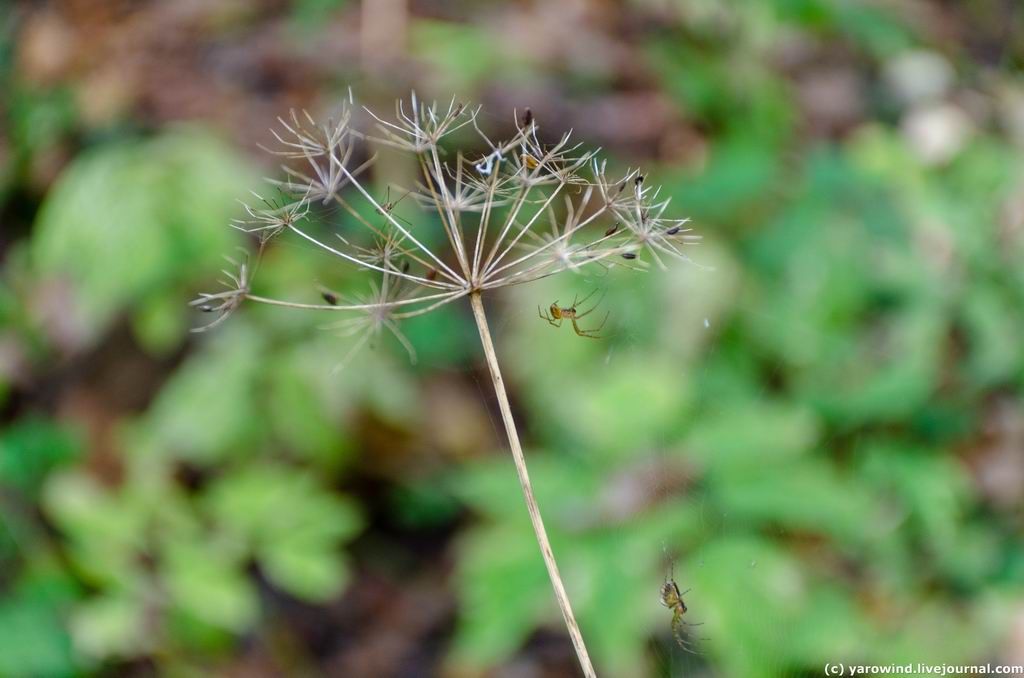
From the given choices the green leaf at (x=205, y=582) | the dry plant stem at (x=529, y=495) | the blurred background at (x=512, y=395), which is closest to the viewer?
the dry plant stem at (x=529, y=495)

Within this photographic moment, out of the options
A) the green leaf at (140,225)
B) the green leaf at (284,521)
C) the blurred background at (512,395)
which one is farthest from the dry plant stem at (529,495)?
the green leaf at (140,225)

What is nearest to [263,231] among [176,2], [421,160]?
[421,160]

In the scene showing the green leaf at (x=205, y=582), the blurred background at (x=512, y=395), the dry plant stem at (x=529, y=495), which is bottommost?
the green leaf at (x=205, y=582)

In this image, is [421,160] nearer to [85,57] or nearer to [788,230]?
[788,230]

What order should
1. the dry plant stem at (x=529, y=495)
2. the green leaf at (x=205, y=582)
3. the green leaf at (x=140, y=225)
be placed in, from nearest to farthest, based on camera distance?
the dry plant stem at (x=529, y=495), the green leaf at (x=205, y=582), the green leaf at (x=140, y=225)

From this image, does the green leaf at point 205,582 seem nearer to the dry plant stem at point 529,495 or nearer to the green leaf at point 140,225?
the green leaf at point 140,225

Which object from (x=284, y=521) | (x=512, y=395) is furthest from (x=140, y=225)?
(x=512, y=395)

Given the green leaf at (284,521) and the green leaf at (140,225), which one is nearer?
the green leaf at (284,521)

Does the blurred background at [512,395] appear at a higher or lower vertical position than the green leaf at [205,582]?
higher

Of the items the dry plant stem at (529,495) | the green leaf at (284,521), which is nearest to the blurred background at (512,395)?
the green leaf at (284,521)

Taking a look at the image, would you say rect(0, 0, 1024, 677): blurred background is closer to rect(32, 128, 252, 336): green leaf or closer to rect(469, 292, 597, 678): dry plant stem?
rect(32, 128, 252, 336): green leaf
